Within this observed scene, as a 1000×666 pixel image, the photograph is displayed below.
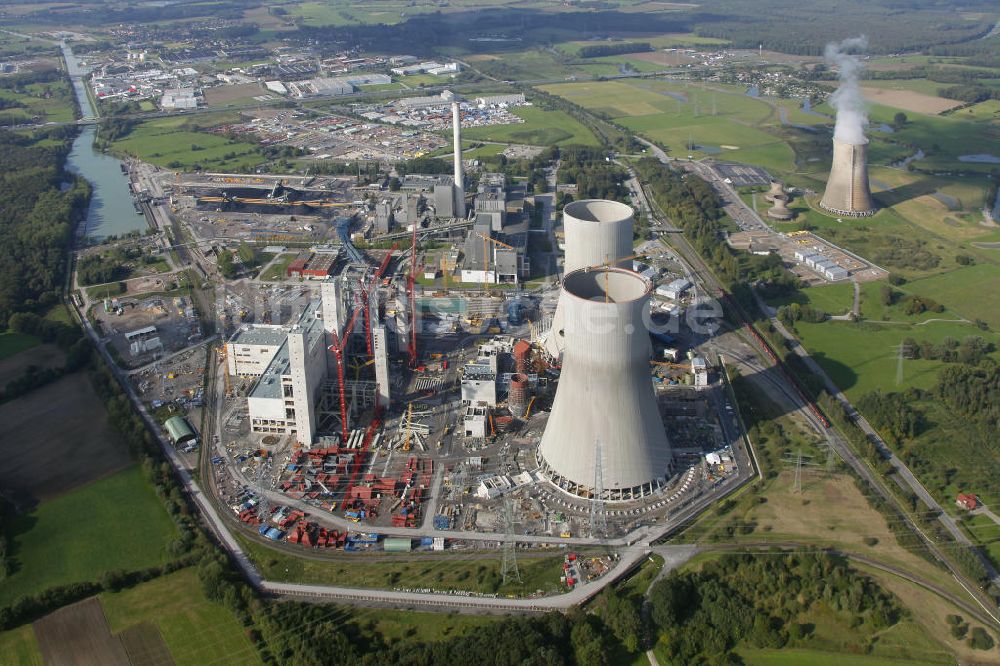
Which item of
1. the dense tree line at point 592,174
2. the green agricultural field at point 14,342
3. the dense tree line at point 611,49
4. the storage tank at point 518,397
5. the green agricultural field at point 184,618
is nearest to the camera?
the green agricultural field at point 184,618

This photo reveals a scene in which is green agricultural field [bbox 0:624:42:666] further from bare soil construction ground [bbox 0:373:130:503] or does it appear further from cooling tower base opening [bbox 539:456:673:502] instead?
cooling tower base opening [bbox 539:456:673:502]

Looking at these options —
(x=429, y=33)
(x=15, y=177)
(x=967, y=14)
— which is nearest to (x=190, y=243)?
(x=15, y=177)

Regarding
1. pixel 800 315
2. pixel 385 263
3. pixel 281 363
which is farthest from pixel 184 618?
pixel 800 315

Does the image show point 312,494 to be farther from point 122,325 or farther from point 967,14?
point 967,14

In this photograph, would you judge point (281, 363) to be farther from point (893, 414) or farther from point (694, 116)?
point (694, 116)

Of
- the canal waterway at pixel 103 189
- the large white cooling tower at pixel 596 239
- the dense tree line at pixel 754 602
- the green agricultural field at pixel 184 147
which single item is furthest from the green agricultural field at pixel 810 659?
the green agricultural field at pixel 184 147

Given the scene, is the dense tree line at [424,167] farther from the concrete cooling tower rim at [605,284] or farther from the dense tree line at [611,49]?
the dense tree line at [611,49]

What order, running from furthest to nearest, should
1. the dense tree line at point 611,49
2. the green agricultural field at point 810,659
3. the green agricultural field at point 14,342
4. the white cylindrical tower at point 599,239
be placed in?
1. the dense tree line at point 611,49
2. the green agricultural field at point 14,342
3. the white cylindrical tower at point 599,239
4. the green agricultural field at point 810,659
